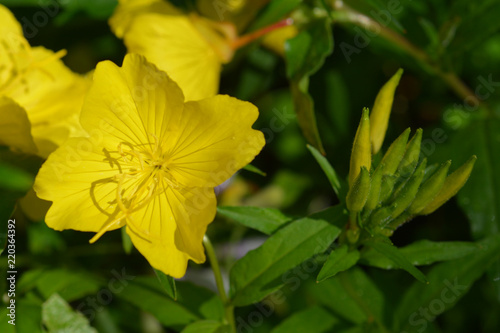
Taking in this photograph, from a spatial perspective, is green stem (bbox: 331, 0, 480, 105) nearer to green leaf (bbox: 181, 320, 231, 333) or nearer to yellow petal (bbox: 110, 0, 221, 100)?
yellow petal (bbox: 110, 0, 221, 100)

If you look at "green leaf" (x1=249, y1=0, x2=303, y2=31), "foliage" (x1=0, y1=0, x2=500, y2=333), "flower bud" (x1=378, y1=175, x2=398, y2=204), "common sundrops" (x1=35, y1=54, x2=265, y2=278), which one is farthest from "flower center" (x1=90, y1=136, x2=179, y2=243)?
"green leaf" (x1=249, y1=0, x2=303, y2=31)

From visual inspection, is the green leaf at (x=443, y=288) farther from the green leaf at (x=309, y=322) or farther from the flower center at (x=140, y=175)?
the flower center at (x=140, y=175)

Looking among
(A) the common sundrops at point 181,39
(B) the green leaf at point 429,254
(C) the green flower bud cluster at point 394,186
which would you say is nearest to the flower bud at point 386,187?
(C) the green flower bud cluster at point 394,186

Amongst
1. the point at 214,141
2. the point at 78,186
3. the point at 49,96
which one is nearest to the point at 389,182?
the point at 214,141

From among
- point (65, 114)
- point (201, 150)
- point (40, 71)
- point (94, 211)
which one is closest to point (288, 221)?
point (201, 150)

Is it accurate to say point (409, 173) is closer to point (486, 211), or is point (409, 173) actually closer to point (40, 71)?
point (486, 211)

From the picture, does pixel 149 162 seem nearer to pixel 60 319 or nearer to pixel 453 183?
pixel 60 319

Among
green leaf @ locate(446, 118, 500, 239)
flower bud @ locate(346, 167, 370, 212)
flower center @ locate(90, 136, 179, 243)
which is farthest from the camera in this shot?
green leaf @ locate(446, 118, 500, 239)
